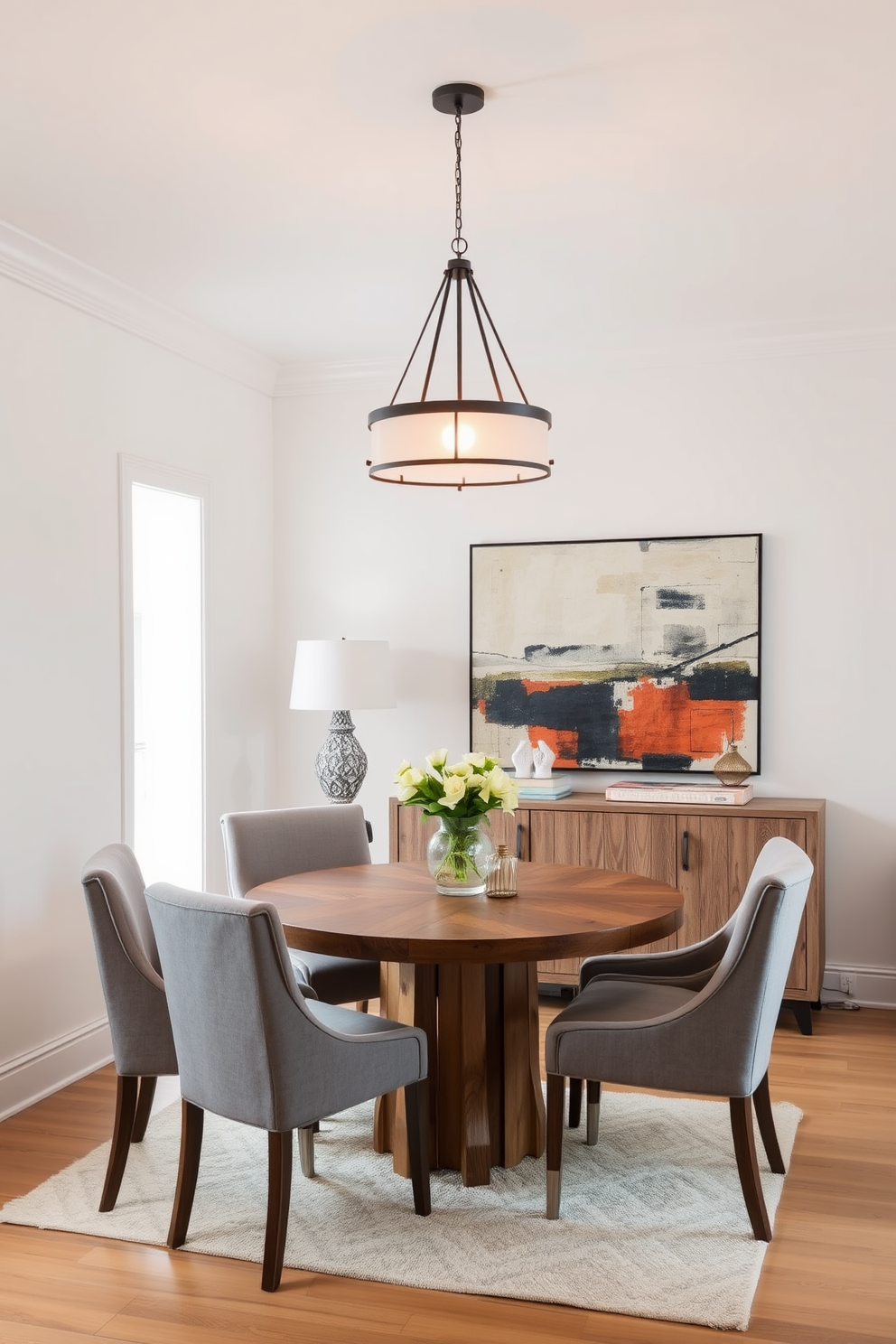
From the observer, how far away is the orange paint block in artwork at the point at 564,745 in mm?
5051

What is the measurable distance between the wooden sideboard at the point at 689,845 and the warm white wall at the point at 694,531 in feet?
1.06

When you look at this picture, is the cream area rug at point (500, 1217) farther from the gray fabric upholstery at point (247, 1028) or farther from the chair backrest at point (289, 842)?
the chair backrest at point (289, 842)

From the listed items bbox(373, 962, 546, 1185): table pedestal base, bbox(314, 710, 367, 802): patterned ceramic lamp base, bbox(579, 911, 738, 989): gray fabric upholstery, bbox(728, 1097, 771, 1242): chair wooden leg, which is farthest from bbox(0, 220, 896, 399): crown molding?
bbox(728, 1097, 771, 1242): chair wooden leg

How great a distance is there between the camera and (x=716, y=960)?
3291mm

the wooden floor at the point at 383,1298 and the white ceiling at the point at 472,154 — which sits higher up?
the white ceiling at the point at 472,154

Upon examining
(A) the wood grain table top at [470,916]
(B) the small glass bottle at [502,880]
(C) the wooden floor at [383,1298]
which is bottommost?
(C) the wooden floor at [383,1298]

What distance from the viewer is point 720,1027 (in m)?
2.73

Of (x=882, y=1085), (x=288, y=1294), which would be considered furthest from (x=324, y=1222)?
(x=882, y=1085)

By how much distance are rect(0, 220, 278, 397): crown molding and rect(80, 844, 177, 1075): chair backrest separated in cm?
200

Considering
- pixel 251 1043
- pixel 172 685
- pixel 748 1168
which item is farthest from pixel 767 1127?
pixel 172 685

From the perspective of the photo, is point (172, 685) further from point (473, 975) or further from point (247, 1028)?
point (247, 1028)

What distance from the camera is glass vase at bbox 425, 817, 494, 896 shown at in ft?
10.5

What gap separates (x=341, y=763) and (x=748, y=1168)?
2658 mm

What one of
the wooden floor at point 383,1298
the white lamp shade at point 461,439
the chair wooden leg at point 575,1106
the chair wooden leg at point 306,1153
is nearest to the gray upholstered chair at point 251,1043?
the wooden floor at point 383,1298
